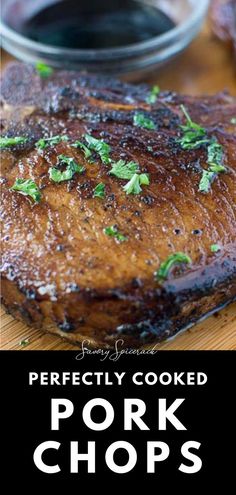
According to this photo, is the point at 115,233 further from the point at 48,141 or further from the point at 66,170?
the point at 48,141

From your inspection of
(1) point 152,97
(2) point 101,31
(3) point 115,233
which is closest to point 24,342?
(3) point 115,233

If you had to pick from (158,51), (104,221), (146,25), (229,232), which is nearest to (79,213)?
(104,221)

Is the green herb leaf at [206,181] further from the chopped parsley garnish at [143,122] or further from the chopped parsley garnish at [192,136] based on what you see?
the chopped parsley garnish at [143,122]

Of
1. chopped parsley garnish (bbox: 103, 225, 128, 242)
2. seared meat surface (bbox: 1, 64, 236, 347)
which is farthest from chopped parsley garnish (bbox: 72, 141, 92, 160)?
chopped parsley garnish (bbox: 103, 225, 128, 242)

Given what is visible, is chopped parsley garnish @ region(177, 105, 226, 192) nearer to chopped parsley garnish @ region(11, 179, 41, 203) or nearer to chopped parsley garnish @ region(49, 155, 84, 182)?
chopped parsley garnish @ region(49, 155, 84, 182)

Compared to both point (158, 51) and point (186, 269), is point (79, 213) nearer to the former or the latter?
point (186, 269)

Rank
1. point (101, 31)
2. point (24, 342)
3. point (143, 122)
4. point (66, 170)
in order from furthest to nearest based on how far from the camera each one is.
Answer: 1. point (101, 31)
2. point (143, 122)
3. point (24, 342)
4. point (66, 170)

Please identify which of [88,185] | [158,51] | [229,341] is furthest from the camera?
[158,51]
